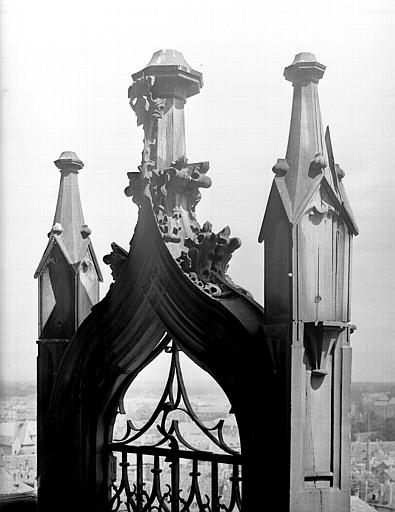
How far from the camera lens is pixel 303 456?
4.73m

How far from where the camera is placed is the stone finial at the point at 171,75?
5.60 m

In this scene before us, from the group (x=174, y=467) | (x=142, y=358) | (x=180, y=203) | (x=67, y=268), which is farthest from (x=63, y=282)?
(x=174, y=467)

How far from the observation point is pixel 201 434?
18.5 feet

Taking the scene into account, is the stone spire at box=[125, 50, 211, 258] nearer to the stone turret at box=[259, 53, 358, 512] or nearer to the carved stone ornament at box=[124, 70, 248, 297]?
the carved stone ornament at box=[124, 70, 248, 297]

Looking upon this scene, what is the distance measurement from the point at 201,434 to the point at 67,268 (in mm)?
1492

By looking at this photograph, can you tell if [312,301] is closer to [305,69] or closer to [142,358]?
[305,69]

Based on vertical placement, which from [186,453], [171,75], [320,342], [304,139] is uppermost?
[171,75]

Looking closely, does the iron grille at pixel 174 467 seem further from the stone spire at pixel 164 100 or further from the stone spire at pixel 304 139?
the stone spire at pixel 304 139

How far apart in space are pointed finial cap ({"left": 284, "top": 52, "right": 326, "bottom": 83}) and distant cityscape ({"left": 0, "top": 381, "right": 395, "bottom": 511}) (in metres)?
1.45

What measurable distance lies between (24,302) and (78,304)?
511 mm

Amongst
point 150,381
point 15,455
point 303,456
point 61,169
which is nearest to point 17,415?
point 15,455

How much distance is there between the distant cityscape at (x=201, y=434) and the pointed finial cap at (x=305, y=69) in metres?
1.45

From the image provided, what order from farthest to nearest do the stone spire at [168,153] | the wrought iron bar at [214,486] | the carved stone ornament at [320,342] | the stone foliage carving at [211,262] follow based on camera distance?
the stone spire at [168,153] < the wrought iron bar at [214,486] < the stone foliage carving at [211,262] < the carved stone ornament at [320,342]

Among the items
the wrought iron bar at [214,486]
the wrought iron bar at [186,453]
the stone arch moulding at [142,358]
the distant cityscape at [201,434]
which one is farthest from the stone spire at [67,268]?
the wrought iron bar at [214,486]
